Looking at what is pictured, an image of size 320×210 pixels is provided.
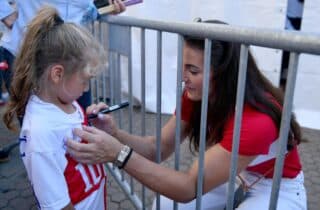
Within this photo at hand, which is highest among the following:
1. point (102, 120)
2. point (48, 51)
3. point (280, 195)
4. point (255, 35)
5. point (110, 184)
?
point (255, 35)

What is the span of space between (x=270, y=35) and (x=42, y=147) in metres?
0.79

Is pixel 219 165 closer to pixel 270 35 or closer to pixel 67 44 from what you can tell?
pixel 270 35

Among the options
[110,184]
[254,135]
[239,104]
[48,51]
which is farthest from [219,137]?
[110,184]

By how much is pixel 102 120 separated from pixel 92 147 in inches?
11.9

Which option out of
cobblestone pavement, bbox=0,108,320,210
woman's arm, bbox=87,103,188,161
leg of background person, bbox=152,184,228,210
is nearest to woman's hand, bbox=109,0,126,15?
woman's arm, bbox=87,103,188,161

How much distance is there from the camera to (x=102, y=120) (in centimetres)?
162

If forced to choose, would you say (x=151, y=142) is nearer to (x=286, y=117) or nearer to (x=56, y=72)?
(x=56, y=72)

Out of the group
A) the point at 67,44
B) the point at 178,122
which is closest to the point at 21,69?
the point at 67,44

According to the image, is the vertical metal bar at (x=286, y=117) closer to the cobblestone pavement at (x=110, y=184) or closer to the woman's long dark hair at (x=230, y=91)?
the woman's long dark hair at (x=230, y=91)

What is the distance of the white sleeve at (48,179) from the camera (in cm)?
125

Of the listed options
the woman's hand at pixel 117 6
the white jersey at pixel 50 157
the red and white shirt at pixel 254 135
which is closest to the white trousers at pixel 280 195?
the red and white shirt at pixel 254 135

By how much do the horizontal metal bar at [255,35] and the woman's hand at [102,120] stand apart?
452 mm

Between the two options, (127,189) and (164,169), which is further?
(127,189)

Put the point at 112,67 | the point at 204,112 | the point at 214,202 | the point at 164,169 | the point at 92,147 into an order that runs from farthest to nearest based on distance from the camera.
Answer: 1. the point at 112,67
2. the point at 214,202
3. the point at 164,169
4. the point at 92,147
5. the point at 204,112
